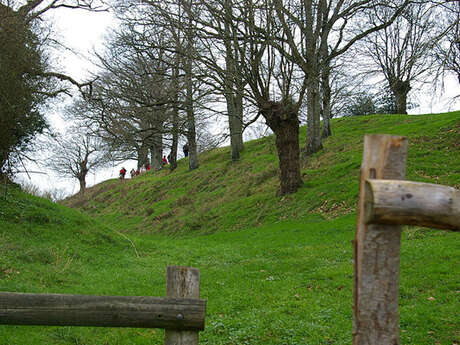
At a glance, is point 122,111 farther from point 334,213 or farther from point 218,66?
point 334,213

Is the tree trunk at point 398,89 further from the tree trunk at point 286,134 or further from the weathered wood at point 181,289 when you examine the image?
the weathered wood at point 181,289

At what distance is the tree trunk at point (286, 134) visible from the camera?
17.7m

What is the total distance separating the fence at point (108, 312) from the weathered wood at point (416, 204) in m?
1.69

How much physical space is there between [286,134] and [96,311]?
50.1 ft

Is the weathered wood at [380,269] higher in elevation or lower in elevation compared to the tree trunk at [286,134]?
lower

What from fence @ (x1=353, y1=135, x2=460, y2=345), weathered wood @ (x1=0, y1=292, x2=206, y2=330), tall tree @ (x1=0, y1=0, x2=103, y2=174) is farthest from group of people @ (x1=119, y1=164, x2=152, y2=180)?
fence @ (x1=353, y1=135, x2=460, y2=345)

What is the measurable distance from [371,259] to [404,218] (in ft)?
1.22

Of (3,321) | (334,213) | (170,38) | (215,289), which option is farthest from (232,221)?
(3,321)

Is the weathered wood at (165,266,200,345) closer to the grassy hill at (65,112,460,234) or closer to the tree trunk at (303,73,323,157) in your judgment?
the grassy hill at (65,112,460,234)

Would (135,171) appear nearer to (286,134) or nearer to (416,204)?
(286,134)

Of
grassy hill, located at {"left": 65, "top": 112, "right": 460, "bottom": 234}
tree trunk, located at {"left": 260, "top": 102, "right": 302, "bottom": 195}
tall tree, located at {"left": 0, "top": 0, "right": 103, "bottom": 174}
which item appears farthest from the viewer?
tree trunk, located at {"left": 260, "top": 102, "right": 302, "bottom": 195}

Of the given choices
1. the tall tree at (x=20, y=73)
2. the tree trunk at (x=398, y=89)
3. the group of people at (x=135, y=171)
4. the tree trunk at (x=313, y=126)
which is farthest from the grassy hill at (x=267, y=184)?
the group of people at (x=135, y=171)

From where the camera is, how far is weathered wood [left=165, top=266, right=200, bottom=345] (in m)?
3.55

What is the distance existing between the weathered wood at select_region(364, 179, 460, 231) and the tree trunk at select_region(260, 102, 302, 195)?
15.0m
